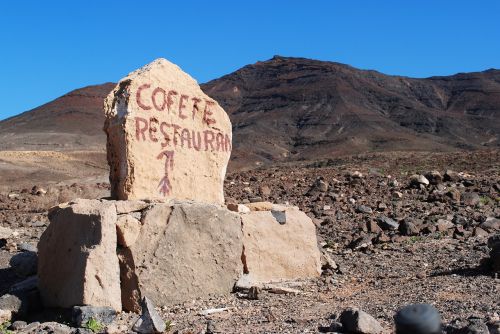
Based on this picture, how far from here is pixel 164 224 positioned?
6.21 m

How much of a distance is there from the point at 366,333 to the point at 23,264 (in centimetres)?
455

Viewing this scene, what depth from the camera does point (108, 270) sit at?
5727mm

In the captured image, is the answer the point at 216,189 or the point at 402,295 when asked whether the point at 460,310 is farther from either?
the point at 216,189

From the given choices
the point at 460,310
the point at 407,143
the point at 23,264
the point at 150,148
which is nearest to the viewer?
the point at 460,310

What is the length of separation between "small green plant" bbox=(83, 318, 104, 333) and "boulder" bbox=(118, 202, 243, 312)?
2.10 feet

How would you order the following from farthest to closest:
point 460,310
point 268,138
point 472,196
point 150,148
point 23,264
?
point 268,138 < point 472,196 < point 23,264 < point 150,148 < point 460,310

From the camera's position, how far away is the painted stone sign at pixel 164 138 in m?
6.78

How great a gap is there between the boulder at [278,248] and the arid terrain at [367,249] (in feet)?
0.92

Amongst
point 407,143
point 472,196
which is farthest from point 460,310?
point 407,143

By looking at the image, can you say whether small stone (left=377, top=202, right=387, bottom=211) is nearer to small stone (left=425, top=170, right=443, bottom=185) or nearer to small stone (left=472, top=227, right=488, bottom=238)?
small stone (left=472, top=227, right=488, bottom=238)

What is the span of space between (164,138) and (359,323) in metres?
3.37

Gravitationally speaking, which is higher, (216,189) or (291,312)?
(216,189)

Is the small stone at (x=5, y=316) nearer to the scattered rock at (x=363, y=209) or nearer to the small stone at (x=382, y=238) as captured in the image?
the small stone at (x=382, y=238)

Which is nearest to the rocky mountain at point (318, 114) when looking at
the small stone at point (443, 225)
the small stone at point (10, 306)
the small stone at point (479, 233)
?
the small stone at point (443, 225)
